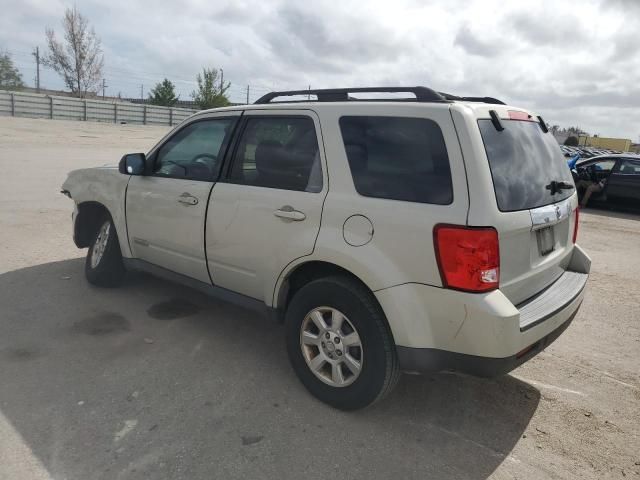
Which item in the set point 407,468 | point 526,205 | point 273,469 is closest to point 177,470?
point 273,469

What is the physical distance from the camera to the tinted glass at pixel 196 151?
3.72m

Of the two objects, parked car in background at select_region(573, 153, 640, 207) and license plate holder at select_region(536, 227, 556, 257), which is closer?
license plate holder at select_region(536, 227, 556, 257)

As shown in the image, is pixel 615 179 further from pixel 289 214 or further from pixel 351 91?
pixel 289 214

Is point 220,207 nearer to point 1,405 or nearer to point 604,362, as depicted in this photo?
point 1,405

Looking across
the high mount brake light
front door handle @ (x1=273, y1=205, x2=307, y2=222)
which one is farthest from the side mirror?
the high mount brake light

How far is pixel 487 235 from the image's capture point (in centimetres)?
242

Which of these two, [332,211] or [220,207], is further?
[220,207]

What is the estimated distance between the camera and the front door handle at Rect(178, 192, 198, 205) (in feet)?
12.2

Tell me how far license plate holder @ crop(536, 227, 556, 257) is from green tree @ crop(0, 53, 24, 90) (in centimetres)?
5622

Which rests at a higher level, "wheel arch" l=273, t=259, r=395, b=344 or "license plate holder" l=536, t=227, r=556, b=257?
"license plate holder" l=536, t=227, r=556, b=257

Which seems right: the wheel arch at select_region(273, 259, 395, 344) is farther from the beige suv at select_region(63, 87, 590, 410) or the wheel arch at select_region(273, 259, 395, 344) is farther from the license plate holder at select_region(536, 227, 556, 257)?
the license plate holder at select_region(536, 227, 556, 257)

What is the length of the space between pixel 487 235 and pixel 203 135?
246 centimetres

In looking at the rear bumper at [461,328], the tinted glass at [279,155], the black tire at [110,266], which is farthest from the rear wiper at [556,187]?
the black tire at [110,266]

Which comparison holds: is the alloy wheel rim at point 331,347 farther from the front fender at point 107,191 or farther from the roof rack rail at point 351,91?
the front fender at point 107,191
